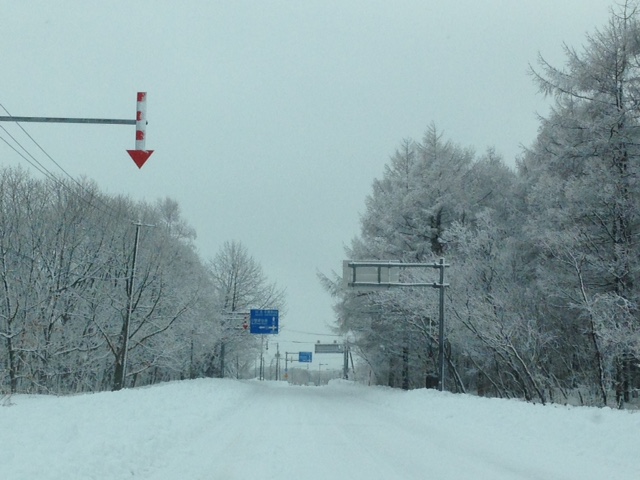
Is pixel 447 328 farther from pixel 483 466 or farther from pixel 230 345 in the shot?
pixel 230 345

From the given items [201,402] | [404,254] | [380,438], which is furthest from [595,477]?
[404,254]

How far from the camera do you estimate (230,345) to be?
1994 inches

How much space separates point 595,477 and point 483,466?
1.54 m

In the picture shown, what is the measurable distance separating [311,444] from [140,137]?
6.30 metres

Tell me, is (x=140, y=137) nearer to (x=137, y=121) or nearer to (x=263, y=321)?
(x=137, y=121)

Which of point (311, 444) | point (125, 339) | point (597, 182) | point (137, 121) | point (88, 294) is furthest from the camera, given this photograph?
point (88, 294)

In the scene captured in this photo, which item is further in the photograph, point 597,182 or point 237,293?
point 237,293

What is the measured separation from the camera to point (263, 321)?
4725 centimetres

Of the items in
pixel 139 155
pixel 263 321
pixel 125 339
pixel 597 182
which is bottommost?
pixel 125 339

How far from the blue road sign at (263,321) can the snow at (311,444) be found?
31022 mm

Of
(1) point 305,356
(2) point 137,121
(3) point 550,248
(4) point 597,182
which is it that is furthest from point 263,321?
(1) point 305,356

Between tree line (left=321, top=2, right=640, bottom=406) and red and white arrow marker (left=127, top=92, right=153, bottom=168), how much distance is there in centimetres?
1315

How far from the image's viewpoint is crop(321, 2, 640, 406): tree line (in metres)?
19.2

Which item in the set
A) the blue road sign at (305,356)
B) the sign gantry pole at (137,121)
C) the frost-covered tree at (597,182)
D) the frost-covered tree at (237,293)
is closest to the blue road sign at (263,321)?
the frost-covered tree at (237,293)
